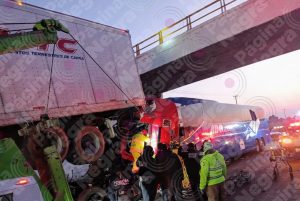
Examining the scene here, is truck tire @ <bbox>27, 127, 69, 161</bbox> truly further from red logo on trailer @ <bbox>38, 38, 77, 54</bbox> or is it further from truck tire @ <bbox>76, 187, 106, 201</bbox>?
red logo on trailer @ <bbox>38, 38, 77, 54</bbox>

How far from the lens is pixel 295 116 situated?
15688mm

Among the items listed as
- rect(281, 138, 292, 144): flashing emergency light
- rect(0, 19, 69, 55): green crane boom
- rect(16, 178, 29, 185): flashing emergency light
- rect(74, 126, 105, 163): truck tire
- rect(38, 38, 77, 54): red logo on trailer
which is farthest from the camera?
rect(281, 138, 292, 144): flashing emergency light

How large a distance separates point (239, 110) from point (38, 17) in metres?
13.9

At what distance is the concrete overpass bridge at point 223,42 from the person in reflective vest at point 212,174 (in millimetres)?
7317

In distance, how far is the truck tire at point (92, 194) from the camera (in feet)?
24.4

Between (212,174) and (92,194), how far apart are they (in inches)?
111

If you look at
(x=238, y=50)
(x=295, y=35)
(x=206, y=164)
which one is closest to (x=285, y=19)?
(x=295, y=35)

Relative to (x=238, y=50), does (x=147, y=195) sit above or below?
below

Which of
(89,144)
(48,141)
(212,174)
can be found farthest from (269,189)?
(48,141)

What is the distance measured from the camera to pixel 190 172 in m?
6.80

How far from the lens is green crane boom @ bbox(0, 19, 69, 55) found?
5090mm

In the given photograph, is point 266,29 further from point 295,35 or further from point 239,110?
point 239,110

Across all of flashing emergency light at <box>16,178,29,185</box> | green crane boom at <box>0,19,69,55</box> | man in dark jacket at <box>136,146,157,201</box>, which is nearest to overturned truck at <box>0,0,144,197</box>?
green crane boom at <box>0,19,69,55</box>

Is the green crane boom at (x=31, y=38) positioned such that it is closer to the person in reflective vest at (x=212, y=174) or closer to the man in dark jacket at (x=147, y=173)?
the man in dark jacket at (x=147, y=173)
